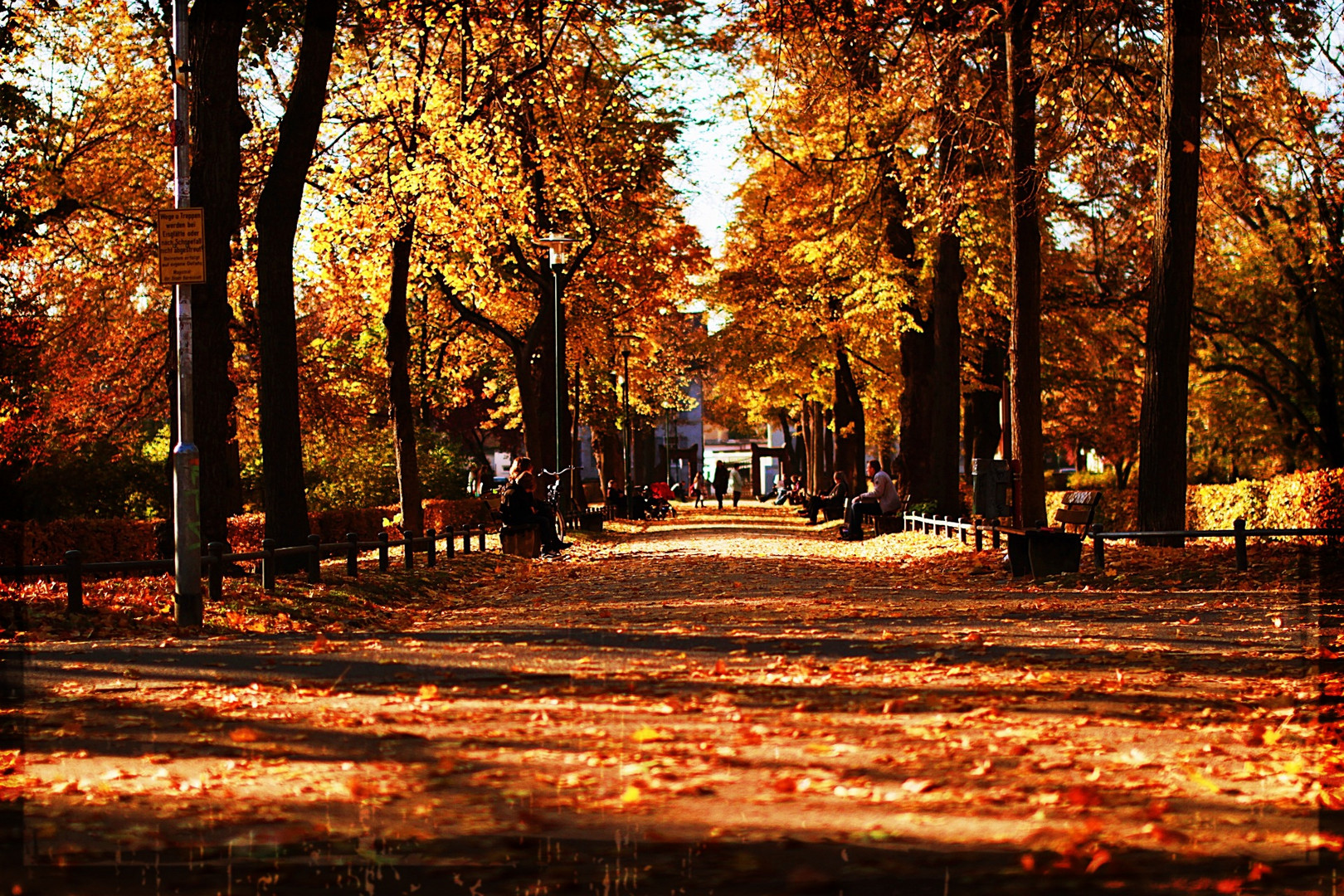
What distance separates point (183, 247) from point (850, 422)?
31.8m

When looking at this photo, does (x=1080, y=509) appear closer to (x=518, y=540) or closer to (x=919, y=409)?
(x=518, y=540)

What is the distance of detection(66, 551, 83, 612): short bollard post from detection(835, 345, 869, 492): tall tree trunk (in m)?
29.5

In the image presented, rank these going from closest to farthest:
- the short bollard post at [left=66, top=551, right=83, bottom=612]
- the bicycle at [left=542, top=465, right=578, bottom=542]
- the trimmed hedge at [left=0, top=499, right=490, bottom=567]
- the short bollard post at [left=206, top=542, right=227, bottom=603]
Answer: the short bollard post at [left=66, top=551, right=83, bottom=612] < the short bollard post at [left=206, top=542, right=227, bottom=603] < the trimmed hedge at [left=0, top=499, right=490, bottom=567] < the bicycle at [left=542, top=465, right=578, bottom=542]

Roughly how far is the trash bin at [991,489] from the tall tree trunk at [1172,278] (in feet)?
5.40

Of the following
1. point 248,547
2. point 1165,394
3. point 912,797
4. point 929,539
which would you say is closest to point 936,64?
point 1165,394

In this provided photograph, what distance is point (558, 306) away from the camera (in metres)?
32.3

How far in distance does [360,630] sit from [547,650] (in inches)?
118

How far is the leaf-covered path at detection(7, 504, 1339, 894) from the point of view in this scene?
4871 mm

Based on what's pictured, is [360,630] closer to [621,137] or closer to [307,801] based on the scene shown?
[307,801]

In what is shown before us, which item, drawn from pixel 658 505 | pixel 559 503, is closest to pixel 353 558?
pixel 559 503

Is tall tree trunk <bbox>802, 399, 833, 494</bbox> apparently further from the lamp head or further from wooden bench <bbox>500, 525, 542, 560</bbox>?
wooden bench <bbox>500, 525, 542, 560</bbox>

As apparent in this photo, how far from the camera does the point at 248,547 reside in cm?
2628

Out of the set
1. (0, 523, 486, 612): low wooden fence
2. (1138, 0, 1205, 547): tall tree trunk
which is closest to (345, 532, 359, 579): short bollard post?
(0, 523, 486, 612): low wooden fence

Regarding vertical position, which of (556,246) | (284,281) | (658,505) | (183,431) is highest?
(556,246)
